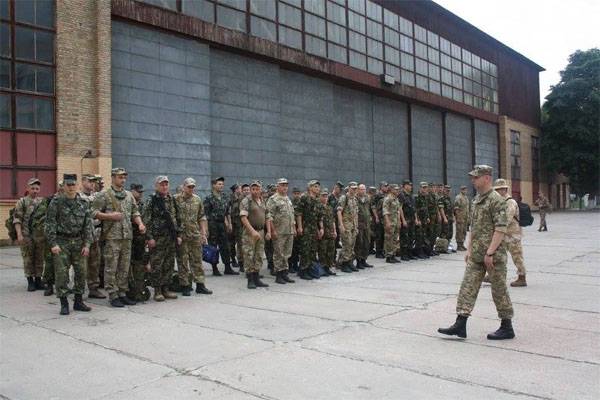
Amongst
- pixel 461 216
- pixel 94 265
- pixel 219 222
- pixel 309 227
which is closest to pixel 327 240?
pixel 309 227

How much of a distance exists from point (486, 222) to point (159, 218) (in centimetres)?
477

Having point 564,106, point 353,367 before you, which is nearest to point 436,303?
point 353,367

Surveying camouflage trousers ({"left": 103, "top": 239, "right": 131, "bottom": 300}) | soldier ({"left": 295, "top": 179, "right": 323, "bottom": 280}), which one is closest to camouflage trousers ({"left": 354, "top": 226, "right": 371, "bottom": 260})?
soldier ({"left": 295, "top": 179, "right": 323, "bottom": 280})

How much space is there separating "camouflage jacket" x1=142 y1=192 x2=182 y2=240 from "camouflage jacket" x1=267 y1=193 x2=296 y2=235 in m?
2.02

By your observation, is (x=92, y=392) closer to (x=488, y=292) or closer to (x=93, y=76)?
(x=488, y=292)

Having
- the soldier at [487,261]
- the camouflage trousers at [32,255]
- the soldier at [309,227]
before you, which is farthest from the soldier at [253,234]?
the soldier at [487,261]

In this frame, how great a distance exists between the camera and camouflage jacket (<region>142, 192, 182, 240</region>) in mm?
8188

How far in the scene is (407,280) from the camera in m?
9.99

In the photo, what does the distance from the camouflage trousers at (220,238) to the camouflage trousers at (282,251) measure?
179cm

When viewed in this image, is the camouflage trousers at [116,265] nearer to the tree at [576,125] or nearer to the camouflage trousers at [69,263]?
the camouflage trousers at [69,263]

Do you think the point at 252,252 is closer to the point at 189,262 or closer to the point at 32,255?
the point at 189,262

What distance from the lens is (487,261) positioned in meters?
5.62

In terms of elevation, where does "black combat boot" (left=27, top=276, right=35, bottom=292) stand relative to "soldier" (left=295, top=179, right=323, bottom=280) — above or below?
below

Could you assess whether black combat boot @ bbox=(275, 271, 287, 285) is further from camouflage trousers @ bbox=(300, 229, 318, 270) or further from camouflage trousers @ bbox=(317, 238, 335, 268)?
camouflage trousers @ bbox=(317, 238, 335, 268)
